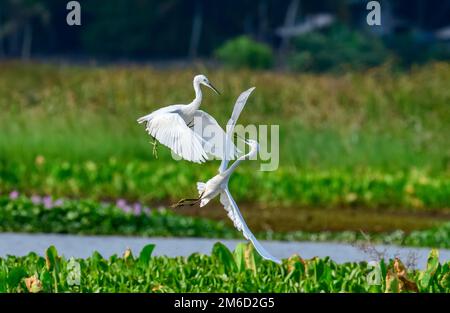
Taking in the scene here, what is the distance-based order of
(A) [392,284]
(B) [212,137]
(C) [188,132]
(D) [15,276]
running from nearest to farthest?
(C) [188,132] → (B) [212,137] → (A) [392,284] → (D) [15,276]

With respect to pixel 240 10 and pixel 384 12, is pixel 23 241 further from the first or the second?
pixel 384 12

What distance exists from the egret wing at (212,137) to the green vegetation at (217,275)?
1602mm

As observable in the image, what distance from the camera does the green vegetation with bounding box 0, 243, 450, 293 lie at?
6.79 meters

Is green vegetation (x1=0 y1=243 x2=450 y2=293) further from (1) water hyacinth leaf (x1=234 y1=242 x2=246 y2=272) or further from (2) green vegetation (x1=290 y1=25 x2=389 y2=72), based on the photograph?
(2) green vegetation (x1=290 y1=25 x2=389 y2=72)

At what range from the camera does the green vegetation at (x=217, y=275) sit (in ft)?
22.3

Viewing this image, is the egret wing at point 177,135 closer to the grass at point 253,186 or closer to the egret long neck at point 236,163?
the egret long neck at point 236,163

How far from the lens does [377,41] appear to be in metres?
44.5

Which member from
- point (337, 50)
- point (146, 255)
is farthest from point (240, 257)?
point (337, 50)

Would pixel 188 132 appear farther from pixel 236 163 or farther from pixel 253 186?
pixel 253 186

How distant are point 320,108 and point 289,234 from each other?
6.66 meters

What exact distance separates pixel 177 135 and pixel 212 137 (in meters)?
0.27

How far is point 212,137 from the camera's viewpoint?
5.43m
